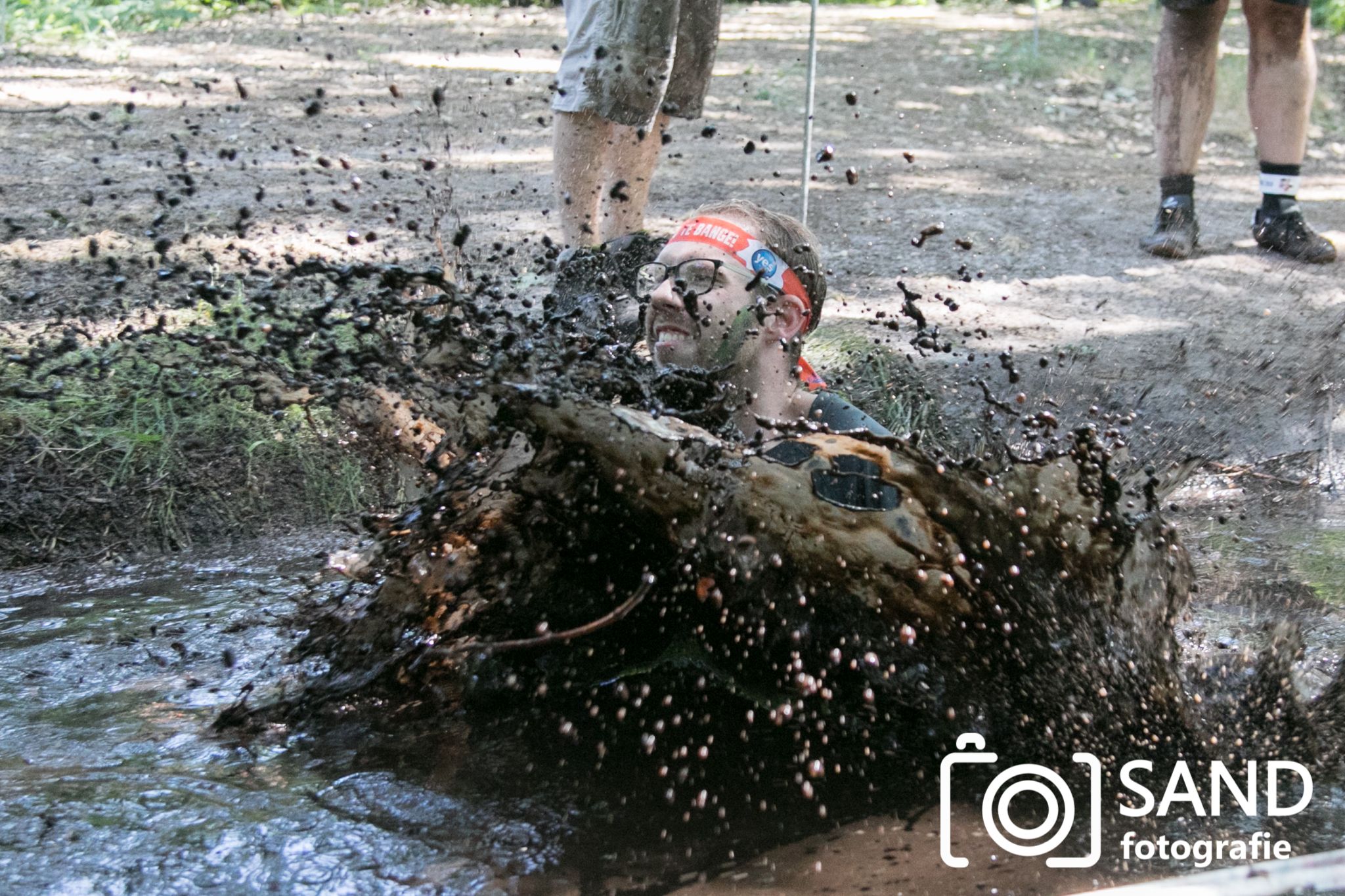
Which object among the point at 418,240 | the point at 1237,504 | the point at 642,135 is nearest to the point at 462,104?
the point at 418,240

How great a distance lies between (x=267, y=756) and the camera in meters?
2.86

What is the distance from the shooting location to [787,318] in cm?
367

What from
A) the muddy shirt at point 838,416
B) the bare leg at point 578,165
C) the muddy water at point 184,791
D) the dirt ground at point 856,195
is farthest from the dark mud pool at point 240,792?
the bare leg at point 578,165

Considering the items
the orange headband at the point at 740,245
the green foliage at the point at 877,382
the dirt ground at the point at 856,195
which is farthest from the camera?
the dirt ground at the point at 856,195

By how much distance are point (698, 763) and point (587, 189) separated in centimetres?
242

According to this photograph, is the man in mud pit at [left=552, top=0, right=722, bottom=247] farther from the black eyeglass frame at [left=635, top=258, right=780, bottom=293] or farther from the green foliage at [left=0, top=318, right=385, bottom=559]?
the green foliage at [left=0, top=318, right=385, bottom=559]

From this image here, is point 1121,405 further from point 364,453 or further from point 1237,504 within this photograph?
point 364,453

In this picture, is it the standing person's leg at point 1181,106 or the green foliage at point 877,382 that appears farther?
the standing person's leg at point 1181,106

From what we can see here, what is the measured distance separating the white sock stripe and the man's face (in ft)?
13.5

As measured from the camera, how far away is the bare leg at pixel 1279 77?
627 centimetres

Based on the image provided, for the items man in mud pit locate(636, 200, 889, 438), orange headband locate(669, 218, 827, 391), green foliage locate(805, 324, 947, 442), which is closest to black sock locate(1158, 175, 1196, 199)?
green foliage locate(805, 324, 947, 442)

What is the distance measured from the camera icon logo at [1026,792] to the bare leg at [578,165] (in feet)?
7.80

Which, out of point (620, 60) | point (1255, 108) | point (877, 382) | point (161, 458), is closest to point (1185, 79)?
point (1255, 108)

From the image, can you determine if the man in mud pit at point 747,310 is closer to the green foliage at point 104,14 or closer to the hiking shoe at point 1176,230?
the hiking shoe at point 1176,230
